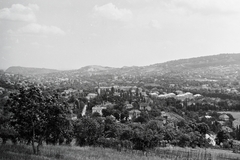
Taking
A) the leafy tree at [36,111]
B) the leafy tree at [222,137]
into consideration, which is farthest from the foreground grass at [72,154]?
the leafy tree at [222,137]

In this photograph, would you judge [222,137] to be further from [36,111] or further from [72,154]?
[36,111]

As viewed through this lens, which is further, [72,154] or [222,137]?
[222,137]

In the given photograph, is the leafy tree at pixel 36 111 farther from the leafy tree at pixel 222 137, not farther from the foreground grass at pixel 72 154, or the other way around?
the leafy tree at pixel 222 137

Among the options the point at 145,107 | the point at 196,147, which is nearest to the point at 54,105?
the point at 196,147

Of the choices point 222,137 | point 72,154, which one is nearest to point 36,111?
point 72,154

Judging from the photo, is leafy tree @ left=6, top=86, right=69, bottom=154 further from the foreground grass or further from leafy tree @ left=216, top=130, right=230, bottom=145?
leafy tree @ left=216, top=130, right=230, bottom=145

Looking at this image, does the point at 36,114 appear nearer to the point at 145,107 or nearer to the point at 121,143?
the point at 121,143

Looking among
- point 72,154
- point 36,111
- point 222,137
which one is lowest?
point 222,137

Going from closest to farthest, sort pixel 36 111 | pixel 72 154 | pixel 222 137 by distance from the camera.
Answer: pixel 36 111
pixel 72 154
pixel 222 137

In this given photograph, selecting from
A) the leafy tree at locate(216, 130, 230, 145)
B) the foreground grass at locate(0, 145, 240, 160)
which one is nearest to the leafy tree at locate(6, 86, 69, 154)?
the foreground grass at locate(0, 145, 240, 160)

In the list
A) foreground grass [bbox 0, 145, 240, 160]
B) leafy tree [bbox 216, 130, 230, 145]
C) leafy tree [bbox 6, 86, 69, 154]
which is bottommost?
leafy tree [bbox 216, 130, 230, 145]

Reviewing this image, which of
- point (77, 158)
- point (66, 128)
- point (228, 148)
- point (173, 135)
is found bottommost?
point (228, 148)
